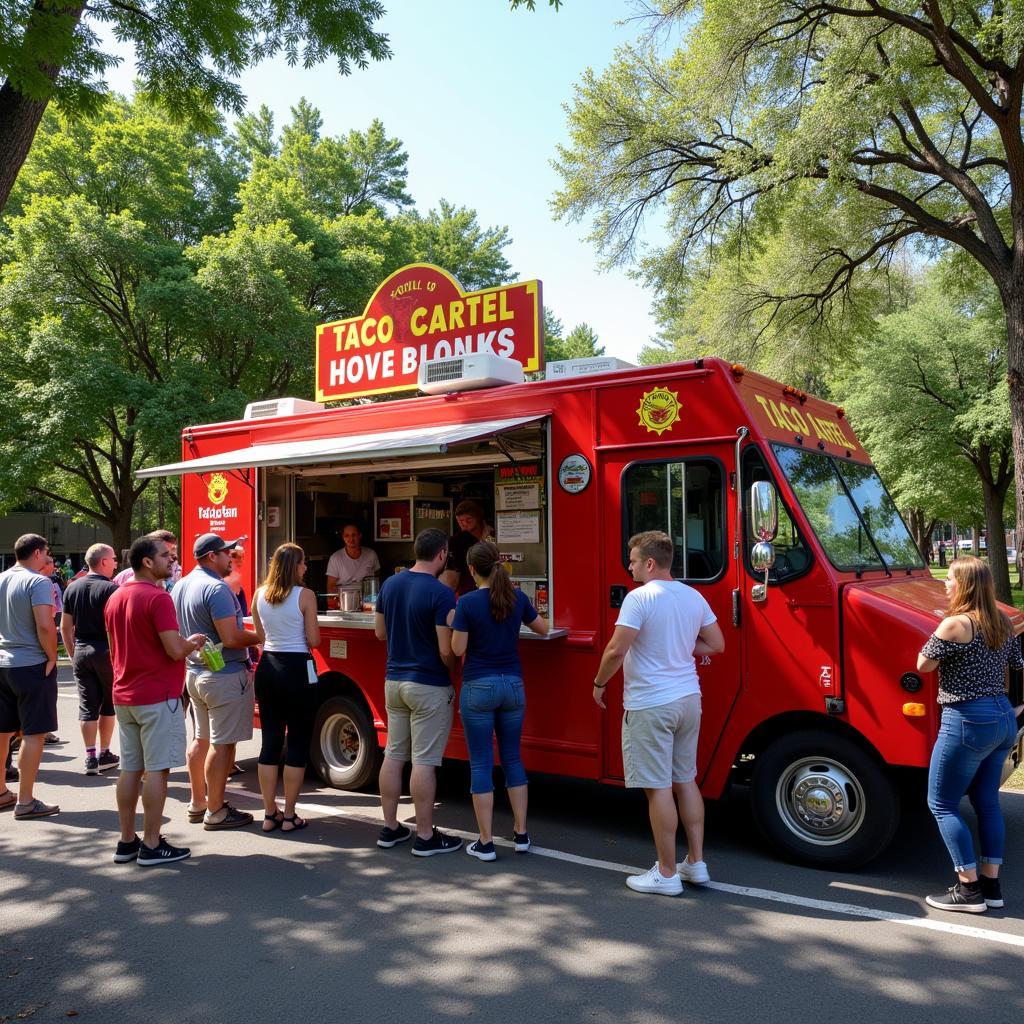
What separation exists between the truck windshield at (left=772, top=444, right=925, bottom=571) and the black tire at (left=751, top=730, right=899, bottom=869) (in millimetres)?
1088

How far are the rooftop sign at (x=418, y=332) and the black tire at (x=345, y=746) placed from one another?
3076 millimetres

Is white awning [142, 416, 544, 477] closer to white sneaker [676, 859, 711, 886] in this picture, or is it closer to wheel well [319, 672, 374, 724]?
wheel well [319, 672, 374, 724]

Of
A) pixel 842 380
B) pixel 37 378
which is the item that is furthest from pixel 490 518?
pixel 842 380

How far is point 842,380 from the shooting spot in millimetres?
27125

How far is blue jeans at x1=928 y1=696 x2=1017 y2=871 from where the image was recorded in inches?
167

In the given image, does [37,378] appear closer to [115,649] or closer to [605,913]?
[115,649]

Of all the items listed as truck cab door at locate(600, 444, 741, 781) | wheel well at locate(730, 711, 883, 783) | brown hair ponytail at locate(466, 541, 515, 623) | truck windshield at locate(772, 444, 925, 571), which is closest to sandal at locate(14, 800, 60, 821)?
brown hair ponytail at locate(466, 541, 515, 623)

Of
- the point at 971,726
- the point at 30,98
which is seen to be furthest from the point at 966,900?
the point at 30,98

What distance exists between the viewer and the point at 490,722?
524 cm

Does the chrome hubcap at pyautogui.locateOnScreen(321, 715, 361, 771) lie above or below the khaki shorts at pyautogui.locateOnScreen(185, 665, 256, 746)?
below

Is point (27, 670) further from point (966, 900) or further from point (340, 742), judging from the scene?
point (966, 900)

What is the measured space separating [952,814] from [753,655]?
128 cm

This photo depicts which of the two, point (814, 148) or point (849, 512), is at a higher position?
point (814, 148)

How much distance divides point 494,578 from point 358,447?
65.3 inches
